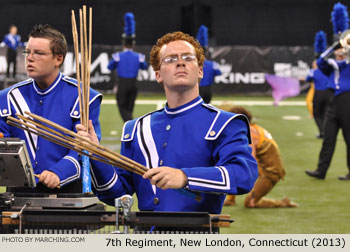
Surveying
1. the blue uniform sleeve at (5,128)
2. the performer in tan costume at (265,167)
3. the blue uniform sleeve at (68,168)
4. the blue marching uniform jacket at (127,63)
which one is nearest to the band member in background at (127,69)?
the blue marching uniform jacket at (127,63)

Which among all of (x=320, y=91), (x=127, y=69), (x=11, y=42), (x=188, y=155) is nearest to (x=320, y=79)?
(x=320, y=91)

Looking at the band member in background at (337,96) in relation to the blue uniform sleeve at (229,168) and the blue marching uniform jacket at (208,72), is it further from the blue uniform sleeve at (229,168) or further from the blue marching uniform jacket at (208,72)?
the blue uniform sleeve at (229,168)

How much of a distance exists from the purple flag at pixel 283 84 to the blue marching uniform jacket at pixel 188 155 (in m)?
23.8

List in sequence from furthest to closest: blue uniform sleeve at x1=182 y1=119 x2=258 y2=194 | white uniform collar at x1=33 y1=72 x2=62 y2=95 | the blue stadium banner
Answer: the blue stadium banner → white uniform collar at x1=33 y1=72 x2=62 y2=95 → blue uniform sleeve at x1=182 y1=119 x2=258 y2=194

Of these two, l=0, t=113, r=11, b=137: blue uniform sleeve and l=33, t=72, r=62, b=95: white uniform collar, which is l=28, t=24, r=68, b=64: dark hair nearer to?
l=33, t=72, r=62, b=95: white uniform collar

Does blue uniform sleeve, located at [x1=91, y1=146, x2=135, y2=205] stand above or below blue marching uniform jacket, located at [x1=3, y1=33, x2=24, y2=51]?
below

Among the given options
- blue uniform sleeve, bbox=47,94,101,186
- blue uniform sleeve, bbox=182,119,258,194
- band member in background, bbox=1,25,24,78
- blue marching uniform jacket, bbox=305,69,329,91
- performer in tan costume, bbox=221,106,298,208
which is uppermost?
band member in background, bbox=1,25,24,78

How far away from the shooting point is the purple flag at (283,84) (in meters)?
27.8

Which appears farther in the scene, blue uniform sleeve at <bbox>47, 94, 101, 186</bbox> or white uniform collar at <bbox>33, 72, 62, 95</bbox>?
white uniform collar at <bbox>33, 72, 62, 95</bbox>

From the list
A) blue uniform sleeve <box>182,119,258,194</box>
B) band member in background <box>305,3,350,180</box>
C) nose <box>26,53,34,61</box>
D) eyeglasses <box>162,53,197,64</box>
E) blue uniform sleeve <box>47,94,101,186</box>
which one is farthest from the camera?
band member in background <box>305,3,350,180</box>

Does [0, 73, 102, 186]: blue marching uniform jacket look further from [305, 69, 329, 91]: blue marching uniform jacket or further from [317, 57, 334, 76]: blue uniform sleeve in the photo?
[305, 69, 329, 91]: blue marching uniform jacket

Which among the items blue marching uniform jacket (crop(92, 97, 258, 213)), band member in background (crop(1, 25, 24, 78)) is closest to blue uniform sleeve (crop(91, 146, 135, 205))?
blue marching uniform jacket (crop(92, 97, 258, 213))

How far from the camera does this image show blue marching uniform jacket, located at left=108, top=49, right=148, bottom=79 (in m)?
15.0

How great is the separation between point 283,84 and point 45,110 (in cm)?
2625
